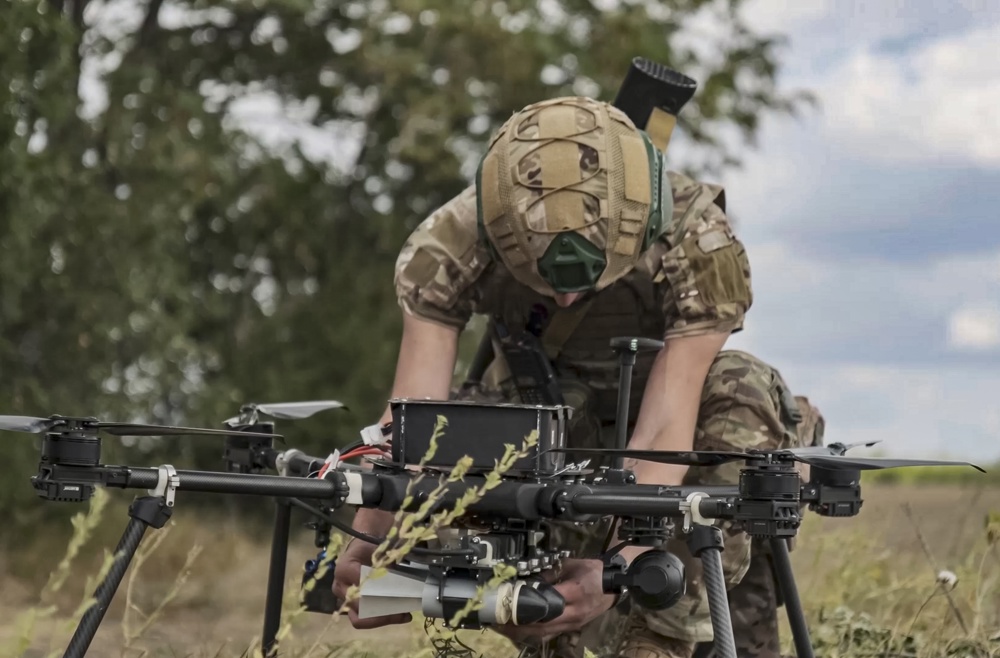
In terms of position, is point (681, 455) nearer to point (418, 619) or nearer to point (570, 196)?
point (570, 196)

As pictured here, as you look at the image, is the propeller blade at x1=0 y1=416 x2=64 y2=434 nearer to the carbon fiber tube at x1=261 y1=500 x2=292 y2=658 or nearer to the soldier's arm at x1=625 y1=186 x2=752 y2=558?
the carbon fiber tube at x1=261 y1=500 x2=292 y2=658

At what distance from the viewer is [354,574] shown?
3.94m

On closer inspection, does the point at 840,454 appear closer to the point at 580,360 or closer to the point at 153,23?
the point at 580,360

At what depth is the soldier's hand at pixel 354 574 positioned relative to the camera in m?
3.85

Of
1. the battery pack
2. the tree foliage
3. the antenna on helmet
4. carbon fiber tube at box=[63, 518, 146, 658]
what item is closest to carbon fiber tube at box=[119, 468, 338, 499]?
carbon fiber tube at box=[63, 518, 146, 658]

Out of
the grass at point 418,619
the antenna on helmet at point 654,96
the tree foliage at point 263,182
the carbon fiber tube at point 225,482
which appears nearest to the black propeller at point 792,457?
the carbon fiber tube at point 225,482

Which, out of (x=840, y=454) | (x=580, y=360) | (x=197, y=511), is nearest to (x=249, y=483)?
(x=840, y=454)

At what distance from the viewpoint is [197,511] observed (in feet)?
39.9

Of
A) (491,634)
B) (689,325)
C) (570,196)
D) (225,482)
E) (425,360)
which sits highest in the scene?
(570,196)

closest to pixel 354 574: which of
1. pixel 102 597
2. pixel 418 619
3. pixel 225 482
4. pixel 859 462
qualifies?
pixel 418 619

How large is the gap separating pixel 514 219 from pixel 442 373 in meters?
0.74

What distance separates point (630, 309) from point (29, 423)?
213 cm

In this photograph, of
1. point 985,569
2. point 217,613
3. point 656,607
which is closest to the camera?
point 656,607

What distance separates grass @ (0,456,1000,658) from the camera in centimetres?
511
